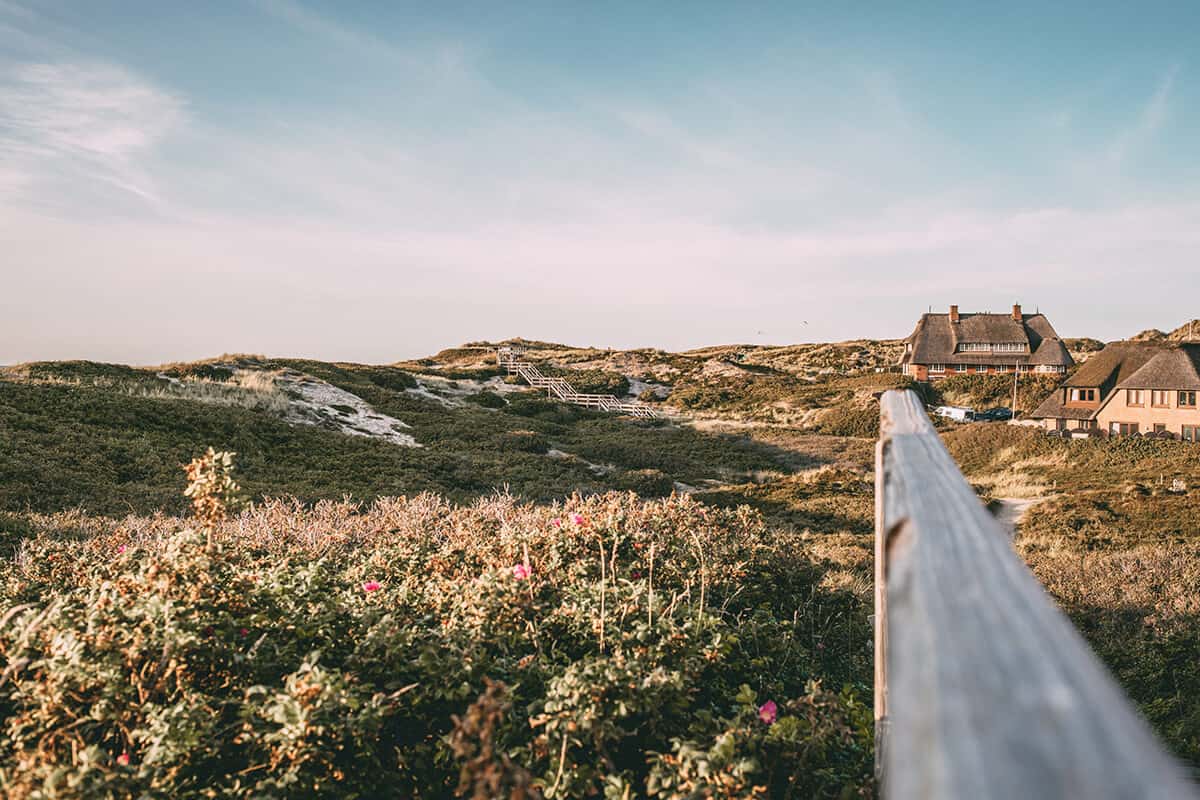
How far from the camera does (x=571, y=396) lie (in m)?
46.6

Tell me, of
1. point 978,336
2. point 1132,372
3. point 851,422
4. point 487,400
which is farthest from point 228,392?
point 978,336

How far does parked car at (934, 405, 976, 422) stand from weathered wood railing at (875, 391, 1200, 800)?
44.4 m

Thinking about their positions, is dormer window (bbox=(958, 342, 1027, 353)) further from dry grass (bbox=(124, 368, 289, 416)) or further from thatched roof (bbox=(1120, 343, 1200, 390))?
dry grass (bbox=(124, 368, 289, 416))

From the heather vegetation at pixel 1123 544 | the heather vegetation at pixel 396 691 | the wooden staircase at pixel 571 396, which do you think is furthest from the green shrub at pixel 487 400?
the heather vegetation at pixel 396 691

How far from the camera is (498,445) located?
24703 millimetres

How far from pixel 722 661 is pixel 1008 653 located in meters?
2.85

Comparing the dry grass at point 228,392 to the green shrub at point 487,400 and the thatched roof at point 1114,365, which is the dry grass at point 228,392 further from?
the thatched roof at point 1114,365

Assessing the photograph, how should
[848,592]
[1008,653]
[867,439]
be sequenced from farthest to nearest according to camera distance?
[867,439], [848,592], [1008,653]

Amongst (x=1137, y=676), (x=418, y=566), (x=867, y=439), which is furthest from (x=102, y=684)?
(x=867, y=439)

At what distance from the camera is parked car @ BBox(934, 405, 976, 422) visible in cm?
4144

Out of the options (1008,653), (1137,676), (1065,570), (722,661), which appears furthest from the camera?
(1065,570)

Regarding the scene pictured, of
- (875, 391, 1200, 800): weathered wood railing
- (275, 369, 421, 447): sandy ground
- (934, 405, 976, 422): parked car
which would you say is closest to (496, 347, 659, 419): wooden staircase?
(275, 369, 421, 447): sandy ground

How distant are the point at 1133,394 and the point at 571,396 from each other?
30.9 meters

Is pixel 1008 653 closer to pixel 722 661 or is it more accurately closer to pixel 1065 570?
pixel 722 661
